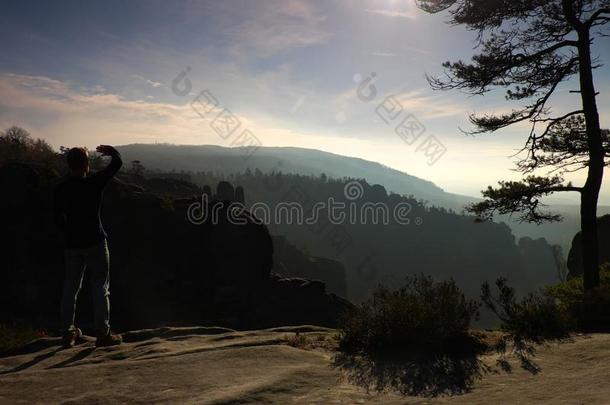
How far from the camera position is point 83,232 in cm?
527

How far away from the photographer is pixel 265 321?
4297cm

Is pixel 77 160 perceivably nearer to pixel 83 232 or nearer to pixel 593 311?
pixel 83 232

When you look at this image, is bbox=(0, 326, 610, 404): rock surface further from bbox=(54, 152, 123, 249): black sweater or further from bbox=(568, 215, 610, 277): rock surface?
bbox=(568, 215, 610, 277): rock surface

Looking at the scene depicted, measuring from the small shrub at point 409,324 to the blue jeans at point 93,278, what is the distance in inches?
127

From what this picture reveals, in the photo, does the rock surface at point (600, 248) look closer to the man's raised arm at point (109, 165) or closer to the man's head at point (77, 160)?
the man's raised arm at point (109, 165)

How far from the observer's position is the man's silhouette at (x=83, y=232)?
17.3ft

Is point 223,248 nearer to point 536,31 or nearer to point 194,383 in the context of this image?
point 536,31

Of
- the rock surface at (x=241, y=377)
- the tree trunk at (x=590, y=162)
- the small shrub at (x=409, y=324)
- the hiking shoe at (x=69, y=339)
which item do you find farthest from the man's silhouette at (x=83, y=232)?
the tree trunk at (x=590, y=162)

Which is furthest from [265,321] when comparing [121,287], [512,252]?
[512,252]

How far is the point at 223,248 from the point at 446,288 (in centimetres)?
4319

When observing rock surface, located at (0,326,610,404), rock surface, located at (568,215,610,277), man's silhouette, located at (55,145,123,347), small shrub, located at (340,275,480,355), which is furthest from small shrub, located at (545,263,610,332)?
rock surface, located at (568,215,610,277)

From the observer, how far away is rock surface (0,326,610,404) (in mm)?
3396

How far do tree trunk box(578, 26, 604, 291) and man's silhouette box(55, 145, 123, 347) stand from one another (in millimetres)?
10550

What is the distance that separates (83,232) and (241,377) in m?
2.97
